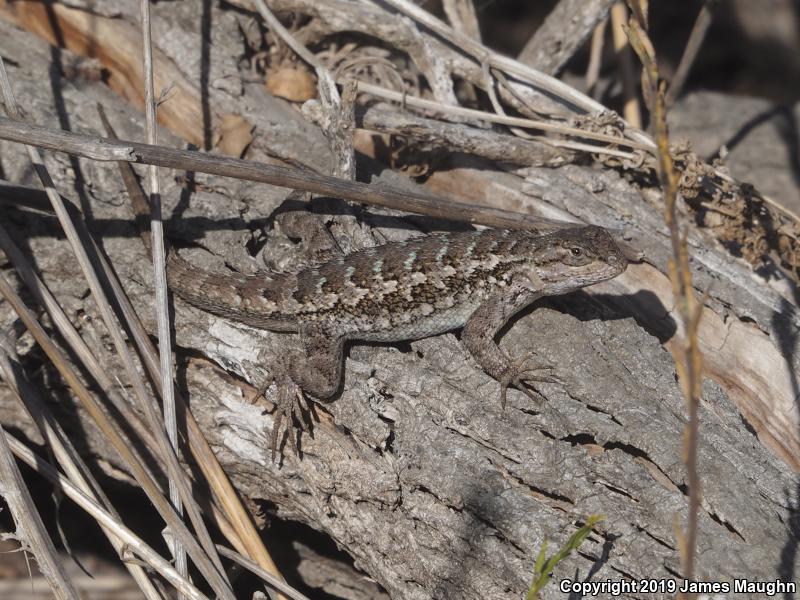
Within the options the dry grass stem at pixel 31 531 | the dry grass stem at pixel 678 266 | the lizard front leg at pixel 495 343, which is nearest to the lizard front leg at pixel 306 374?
the lizard front leg at pixel 495 343

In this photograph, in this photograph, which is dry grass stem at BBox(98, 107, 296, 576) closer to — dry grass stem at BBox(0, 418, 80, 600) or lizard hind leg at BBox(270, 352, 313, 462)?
lizard hind leg at BBox(270, 352, 313, 462)

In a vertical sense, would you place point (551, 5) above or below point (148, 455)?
above

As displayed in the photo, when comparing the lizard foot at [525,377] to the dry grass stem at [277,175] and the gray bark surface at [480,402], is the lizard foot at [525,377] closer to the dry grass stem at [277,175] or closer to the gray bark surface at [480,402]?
the gray bark surface at [480,402]

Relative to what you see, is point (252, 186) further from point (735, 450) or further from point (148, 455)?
point (735, 450)

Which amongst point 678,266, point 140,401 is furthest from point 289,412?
point 678,266

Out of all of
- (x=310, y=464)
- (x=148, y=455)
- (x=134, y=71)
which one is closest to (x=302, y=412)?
(x=310, y=464)

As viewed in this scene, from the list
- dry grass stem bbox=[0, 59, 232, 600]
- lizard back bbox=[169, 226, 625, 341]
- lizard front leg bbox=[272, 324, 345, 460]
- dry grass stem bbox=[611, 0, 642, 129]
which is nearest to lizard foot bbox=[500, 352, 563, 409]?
lizard back bbox=[169, 226, 625, 341]

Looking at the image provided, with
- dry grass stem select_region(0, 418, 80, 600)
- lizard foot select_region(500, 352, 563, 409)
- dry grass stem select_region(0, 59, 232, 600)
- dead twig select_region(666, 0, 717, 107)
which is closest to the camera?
dry grass stem select_region(0, 418, 80, 600)
